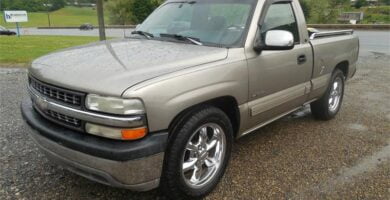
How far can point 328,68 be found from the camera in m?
4.88

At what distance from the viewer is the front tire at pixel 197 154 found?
2754 millimetres

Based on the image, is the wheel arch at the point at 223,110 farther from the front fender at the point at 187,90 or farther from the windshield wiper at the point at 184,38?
the windshield wiper at the point at 184,38

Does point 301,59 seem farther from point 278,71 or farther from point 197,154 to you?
point 197,154

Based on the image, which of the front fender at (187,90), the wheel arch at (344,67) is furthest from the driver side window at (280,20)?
the wheel arch at (344,67)

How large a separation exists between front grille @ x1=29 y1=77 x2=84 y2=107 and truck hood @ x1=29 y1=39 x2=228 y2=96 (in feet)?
0.14

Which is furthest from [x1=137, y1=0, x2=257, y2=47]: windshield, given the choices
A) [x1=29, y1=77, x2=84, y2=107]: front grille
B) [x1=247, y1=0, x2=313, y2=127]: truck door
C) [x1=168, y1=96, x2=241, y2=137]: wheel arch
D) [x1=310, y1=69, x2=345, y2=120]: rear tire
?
[x1=310, y1=69, x2=345, y2=120]: rear tire

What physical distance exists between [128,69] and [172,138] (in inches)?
23.7

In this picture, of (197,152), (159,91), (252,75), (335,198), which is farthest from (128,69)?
(335,198)

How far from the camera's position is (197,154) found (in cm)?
311

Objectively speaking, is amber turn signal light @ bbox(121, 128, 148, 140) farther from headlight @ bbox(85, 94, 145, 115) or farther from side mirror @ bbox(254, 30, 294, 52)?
side mirror @ bbox(254, 30, 294, 52)

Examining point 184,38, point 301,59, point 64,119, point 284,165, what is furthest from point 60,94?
point 301,59

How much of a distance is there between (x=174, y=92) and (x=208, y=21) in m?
1.36

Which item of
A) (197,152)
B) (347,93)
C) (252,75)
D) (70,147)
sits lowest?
(347,93)

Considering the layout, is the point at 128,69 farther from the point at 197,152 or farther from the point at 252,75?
the point at 252,75
